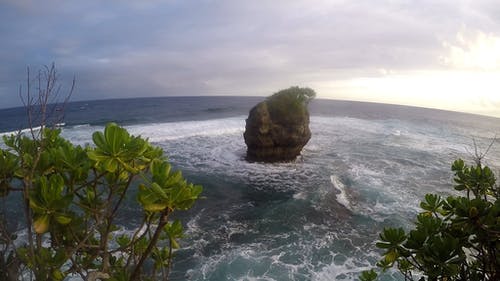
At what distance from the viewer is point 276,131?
20.5m

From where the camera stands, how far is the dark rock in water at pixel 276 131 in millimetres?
20375

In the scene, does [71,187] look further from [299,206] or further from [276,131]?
[276,131]

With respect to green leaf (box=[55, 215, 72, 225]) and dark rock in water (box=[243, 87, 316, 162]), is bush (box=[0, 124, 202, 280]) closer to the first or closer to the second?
green leaf (box=[55, 215, 72, 225])

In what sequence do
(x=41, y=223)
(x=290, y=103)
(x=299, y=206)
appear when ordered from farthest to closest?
(x=290, y=103) < (x=299, y=206) < (x=41, y=223)

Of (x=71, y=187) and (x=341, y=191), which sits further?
(x=341, y=191)

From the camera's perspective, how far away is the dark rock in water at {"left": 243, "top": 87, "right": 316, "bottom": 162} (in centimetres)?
2038

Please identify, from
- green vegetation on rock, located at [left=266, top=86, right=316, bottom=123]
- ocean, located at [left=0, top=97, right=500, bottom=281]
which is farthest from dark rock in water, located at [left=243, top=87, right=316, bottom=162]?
ocean, located at [left=0, top=97, right=500, bottom=281]

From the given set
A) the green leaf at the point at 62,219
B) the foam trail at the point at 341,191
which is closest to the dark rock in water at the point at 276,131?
the foam trail at the point at 341,191

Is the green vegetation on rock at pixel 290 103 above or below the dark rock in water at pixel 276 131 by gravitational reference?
above

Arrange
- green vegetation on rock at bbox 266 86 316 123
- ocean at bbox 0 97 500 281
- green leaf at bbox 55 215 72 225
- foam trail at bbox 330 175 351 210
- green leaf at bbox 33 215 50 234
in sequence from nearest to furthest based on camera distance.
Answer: green leaf at bbox 33 215 50 234
green leaf at bbox 55 215 72 225
ocean at bbox 0 97 500 281
foam trail at bbox 330 175 351 210
green vegetation on rock at bbox 266 86 316 123

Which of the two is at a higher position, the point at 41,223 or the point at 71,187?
the point at 71,187

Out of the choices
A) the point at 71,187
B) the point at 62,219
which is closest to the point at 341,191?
the point at 71,187

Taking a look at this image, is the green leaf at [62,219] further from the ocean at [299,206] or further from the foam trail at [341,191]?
the foam trail at [341,191]

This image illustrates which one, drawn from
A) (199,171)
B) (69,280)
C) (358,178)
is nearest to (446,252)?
(69,280)
